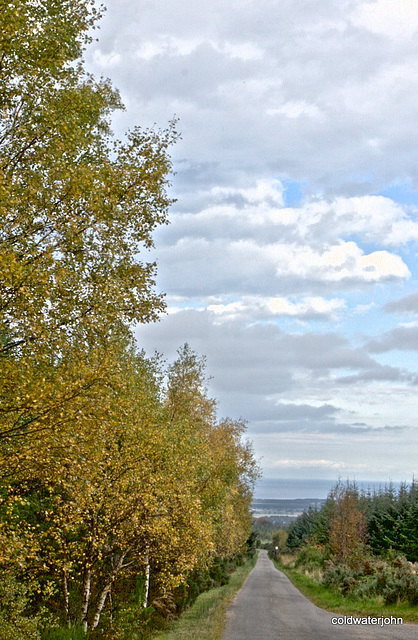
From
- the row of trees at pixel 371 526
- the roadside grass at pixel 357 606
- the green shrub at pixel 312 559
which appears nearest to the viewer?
the roadside grass at pixel 357 606

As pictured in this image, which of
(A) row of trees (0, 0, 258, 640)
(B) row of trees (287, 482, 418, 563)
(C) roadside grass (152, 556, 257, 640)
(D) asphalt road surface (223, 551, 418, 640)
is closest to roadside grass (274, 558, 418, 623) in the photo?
(D) asphalt road surface (223, 551, 418, 640)

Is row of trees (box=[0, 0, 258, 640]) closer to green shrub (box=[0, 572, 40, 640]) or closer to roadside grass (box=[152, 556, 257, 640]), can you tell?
green shrub (box=[0, 572, 40, 640])

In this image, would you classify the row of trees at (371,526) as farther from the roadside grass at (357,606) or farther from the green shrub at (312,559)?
the roadside grass at (357,606)

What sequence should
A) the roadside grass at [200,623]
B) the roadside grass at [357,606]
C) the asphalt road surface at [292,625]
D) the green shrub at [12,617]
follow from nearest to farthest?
1. the green shrub at [12,617]
2. the asphalt road surface at [292,625]
3. the roadside grass at [200,623]
4. the roadside grass at [357,606]

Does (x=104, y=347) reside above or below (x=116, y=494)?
above

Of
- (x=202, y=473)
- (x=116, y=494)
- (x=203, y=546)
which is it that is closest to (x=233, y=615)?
(x=202, y=473)

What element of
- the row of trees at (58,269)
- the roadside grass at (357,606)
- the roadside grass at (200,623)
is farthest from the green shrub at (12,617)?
the roadside grass at (357,606)

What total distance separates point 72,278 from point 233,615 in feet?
65.6

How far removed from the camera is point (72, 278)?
864 cm

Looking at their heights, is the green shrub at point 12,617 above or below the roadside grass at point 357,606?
above

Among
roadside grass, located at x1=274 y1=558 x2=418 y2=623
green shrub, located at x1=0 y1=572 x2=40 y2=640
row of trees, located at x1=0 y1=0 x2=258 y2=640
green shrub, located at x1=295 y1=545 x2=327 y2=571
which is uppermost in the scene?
row of trees, located at x1=0 y1=0 x2=258 y2=640

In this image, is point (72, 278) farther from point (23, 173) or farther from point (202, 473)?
point (202, 473)

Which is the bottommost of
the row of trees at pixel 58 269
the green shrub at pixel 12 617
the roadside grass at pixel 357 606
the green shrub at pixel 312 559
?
the green shrub at pixel 312 559

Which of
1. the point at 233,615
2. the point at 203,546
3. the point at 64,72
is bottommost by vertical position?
the point at 233,615
